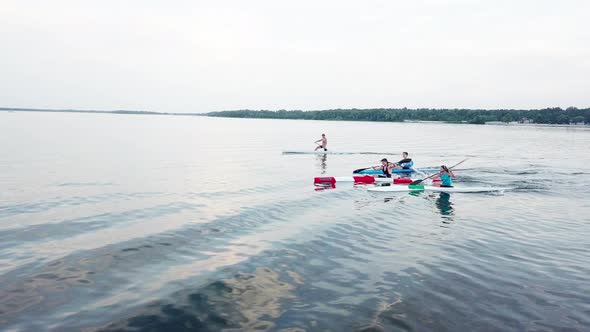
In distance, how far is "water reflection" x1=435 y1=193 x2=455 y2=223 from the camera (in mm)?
17328

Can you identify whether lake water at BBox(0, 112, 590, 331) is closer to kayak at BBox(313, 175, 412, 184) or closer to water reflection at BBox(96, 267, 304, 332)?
water reflection at BBox(96, 267, 304, 332)

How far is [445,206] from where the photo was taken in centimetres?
1967

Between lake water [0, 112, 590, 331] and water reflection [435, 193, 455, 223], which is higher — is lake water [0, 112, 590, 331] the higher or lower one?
the higher one

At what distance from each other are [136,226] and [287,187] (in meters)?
10.8

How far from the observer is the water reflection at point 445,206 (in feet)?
56.9

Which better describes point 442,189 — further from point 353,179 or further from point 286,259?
point 286,259

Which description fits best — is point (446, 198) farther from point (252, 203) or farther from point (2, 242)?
point (2, 242)

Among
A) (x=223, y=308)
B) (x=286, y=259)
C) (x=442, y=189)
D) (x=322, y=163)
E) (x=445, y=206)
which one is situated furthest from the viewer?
(x=322, y=163)

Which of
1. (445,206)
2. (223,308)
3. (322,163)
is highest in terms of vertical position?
(223,308)

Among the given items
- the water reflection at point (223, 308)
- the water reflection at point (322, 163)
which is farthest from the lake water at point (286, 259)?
the water reflection at point (322, 163)

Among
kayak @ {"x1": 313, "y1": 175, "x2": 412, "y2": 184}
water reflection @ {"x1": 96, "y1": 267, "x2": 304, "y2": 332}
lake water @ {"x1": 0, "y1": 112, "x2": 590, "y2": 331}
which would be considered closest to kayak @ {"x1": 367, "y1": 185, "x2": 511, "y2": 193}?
lake water @ {"x1": 0, "y1": 112, "x2": 590, "y2": 331}

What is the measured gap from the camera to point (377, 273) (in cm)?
1061

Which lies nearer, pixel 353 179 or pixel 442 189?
pixel 442 189

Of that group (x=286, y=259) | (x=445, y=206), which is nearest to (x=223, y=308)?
(x=286, y=259)
